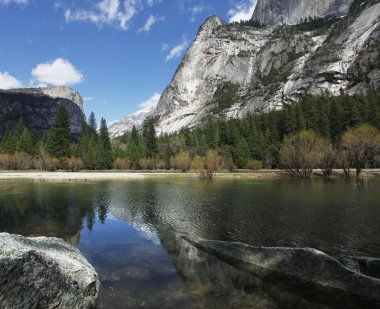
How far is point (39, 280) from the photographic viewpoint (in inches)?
331

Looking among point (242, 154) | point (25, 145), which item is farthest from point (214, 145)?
point (25, 145)

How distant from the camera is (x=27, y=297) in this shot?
8078mm

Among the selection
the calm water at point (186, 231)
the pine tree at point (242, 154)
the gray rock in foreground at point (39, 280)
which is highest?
the pine tree at point (242, 154)

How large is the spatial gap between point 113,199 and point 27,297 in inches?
1233

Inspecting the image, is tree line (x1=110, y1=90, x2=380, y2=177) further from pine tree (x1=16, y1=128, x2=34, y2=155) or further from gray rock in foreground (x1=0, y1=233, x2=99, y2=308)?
gray rock in foreground (x1=0, y1=233, x2=99, y2=308)

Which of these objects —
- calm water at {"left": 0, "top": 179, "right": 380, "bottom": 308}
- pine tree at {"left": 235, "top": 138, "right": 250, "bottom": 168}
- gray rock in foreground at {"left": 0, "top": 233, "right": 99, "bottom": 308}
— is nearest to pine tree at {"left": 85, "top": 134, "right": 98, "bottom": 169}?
pine tree at {"left": 235, "top": 138, "right": 250, "bottom": 168}

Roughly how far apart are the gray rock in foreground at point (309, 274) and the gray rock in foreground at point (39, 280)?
7.22 metres

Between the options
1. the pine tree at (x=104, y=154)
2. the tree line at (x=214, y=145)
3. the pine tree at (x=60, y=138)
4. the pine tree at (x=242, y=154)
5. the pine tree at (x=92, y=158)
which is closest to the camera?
the tree line at (x=214, y=145)

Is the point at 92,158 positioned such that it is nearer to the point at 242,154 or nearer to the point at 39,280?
the point at 242,154

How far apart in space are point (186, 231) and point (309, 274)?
1075 centimetres

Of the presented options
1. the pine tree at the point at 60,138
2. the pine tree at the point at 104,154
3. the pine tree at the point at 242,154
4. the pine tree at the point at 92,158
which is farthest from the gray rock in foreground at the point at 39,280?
the pine tree at the point at 104,154

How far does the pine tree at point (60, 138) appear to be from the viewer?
373 feet

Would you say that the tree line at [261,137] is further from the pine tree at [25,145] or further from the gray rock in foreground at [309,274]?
the gray rock in foreground at [309,274]

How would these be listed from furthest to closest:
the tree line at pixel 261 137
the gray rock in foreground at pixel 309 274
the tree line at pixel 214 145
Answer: the tree line at pixel 261 137, the tree line at pixel 214 145, the gray rock in foreground at pixel 309 274
